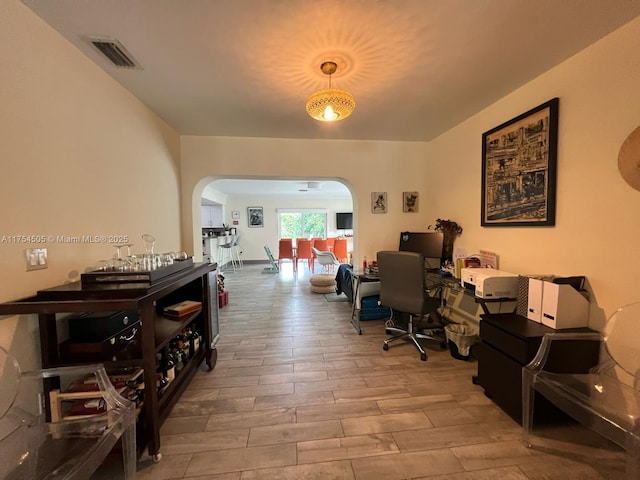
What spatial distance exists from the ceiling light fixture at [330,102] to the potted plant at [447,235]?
2004 millimetres

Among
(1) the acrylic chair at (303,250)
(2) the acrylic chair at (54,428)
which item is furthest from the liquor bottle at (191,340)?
(1) the acrylic chair at (303,250)

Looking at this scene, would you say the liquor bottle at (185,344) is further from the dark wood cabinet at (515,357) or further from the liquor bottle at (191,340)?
the dark wood cabinet at (515,357)

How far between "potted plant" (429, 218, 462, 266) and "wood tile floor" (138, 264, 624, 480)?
111cm

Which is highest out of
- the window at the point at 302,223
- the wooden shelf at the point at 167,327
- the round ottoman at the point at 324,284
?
the window at the point at 302,223

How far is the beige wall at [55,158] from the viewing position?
123 centimetres

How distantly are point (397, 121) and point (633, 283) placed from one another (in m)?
2.27

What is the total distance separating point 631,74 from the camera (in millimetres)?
1445

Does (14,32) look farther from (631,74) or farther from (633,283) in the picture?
(633,283)

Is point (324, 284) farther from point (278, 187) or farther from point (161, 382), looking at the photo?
point (161, 382)

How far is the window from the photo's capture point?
28.5ft

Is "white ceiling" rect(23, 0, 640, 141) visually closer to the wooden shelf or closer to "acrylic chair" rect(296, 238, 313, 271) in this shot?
the wooden shelf

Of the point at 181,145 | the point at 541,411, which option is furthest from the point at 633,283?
the point at 181,145

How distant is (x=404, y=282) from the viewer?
→ 2482 millimetres

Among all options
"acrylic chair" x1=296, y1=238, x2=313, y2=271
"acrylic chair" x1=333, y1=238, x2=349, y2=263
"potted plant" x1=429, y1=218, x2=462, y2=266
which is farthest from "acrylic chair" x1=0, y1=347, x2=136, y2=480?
"acrylic chair" x1=333, y1=238, x2=349, y2=263
